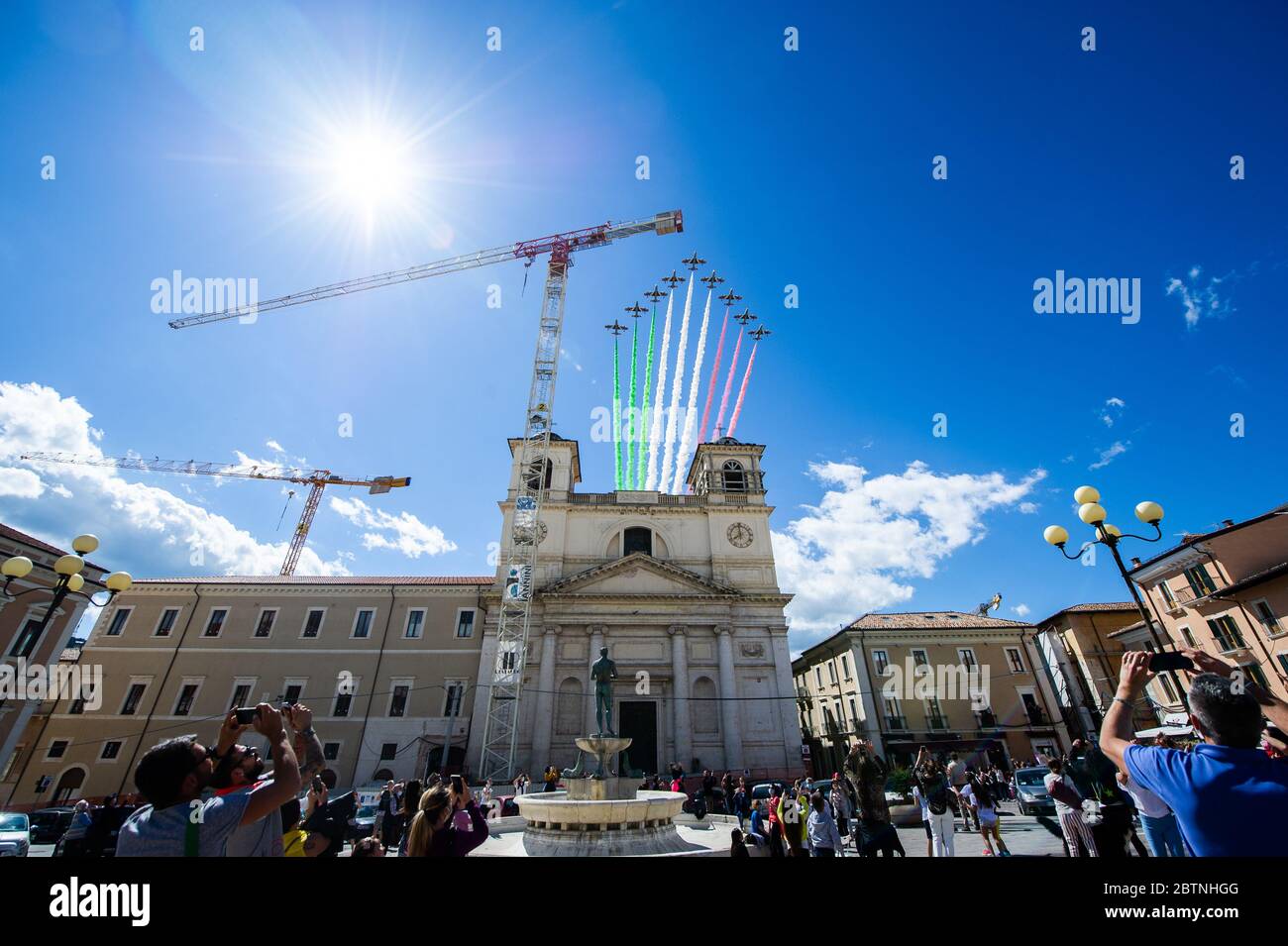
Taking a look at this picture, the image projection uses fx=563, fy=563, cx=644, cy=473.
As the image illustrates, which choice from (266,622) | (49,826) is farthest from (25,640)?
(266,622)

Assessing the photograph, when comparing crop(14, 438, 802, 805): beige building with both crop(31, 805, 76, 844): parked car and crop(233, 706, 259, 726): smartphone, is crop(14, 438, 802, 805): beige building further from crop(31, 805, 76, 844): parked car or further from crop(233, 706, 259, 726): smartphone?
crop(233, 706, 259, 726): smartphone

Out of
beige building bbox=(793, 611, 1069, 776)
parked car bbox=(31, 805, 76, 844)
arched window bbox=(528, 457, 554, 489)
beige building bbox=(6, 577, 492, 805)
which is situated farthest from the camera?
arched window bbox=(528, 457, 554, 489)

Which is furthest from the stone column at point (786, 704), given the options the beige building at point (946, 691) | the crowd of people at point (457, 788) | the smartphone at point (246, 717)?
the smartphone at point (246, 717)

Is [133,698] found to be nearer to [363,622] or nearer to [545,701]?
[363,622]

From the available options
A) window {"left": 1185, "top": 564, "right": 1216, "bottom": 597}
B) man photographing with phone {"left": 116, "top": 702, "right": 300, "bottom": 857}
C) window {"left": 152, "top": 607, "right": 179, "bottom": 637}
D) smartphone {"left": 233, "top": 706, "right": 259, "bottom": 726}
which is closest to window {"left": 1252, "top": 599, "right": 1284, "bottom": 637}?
window {"left": 1185, "top": 564, "right": 1216, "bottom": 597}

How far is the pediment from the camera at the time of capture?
33.5m

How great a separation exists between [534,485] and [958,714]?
3077cm

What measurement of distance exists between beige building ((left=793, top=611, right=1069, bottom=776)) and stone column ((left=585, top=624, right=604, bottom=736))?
17.2m

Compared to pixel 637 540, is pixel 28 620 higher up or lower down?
lower down

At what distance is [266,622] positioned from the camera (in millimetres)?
32531

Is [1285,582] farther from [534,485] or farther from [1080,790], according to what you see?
[534,485]

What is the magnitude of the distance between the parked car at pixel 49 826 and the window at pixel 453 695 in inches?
558

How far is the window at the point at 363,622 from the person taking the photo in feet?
106

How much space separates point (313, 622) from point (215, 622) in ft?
17.8
